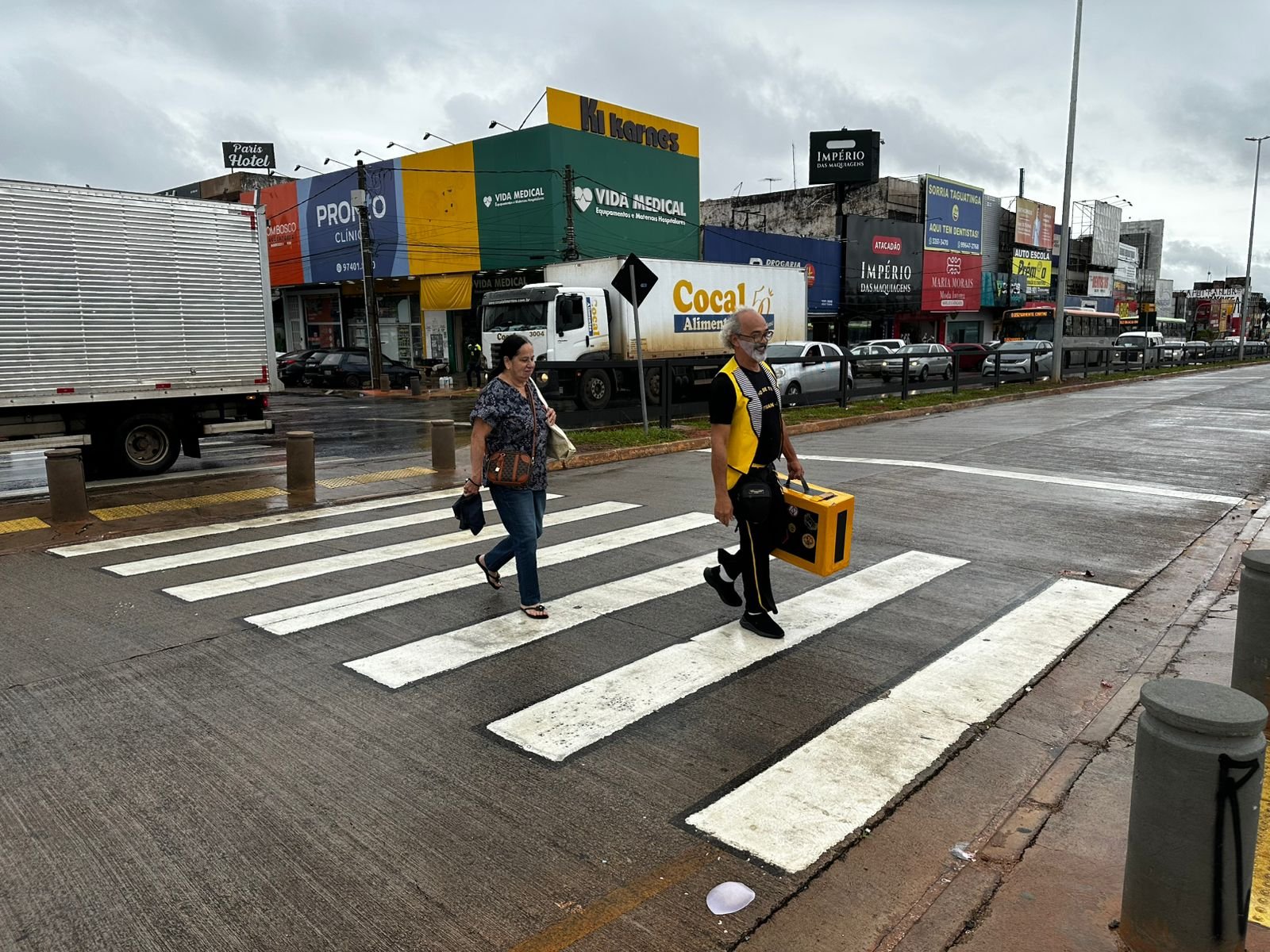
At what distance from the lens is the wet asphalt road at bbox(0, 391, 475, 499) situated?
13070mm

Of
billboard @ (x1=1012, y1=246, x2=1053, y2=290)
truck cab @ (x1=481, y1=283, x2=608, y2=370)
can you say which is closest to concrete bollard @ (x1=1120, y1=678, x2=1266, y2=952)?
truck cab @ (x1=481, y1=283, x2=608, y2=370)

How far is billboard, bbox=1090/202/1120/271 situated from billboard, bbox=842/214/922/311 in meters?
30.7

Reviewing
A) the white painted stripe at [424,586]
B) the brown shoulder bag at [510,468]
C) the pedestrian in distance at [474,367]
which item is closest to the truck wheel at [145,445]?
the white painted stripe at [424,586]

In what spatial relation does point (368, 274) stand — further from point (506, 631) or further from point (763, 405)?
point (763, 405)

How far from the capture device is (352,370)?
3428cm

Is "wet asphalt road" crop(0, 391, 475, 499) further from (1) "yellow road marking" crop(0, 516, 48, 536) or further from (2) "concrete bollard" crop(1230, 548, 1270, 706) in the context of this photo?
(2) "concrete bollard" crop(1230, 548, 1270, 706)

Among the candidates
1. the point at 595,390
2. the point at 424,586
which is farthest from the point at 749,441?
the point at 595,390

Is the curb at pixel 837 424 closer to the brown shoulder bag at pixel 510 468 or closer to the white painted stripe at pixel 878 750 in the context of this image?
the brown shoulder bag at pixel 510 468

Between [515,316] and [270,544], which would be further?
[515,316]

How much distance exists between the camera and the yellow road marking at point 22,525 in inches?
354

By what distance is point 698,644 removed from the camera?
215 inches

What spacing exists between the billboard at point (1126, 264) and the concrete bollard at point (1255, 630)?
8455 cm

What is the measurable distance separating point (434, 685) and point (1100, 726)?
331cm

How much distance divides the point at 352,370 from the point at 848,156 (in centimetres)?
2881
